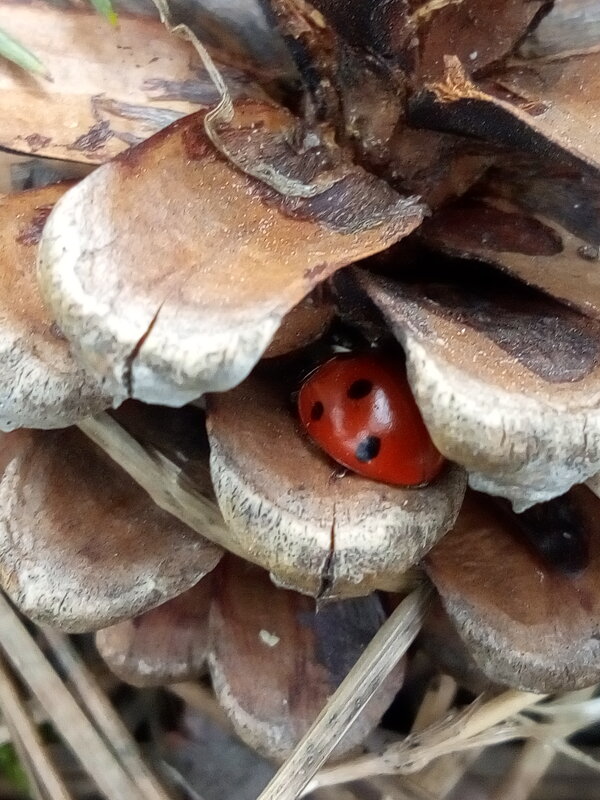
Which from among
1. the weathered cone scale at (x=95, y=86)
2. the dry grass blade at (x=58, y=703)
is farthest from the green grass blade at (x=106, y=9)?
the dry grass blade at (x=58, y=703)

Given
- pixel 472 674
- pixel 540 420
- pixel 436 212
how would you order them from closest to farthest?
pixel 540 420 < pixel 436 212 < pixel 472 674

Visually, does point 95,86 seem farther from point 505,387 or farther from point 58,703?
point 58,703

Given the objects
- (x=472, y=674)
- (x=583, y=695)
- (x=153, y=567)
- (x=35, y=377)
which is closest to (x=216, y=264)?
(x=35, y=377)

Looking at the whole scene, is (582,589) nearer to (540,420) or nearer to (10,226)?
(540,420)

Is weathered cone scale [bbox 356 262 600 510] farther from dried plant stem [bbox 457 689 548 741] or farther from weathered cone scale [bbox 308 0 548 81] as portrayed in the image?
dried plant stem [bbox 457 689 548 741]

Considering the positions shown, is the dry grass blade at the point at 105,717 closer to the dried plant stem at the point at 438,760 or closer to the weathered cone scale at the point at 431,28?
the dried plant stem at the point at 438,760

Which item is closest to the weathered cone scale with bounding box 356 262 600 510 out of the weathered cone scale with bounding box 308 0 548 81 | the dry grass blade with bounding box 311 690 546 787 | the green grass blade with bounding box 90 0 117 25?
the weathered cone scale with bounding box 308 0 548 81
